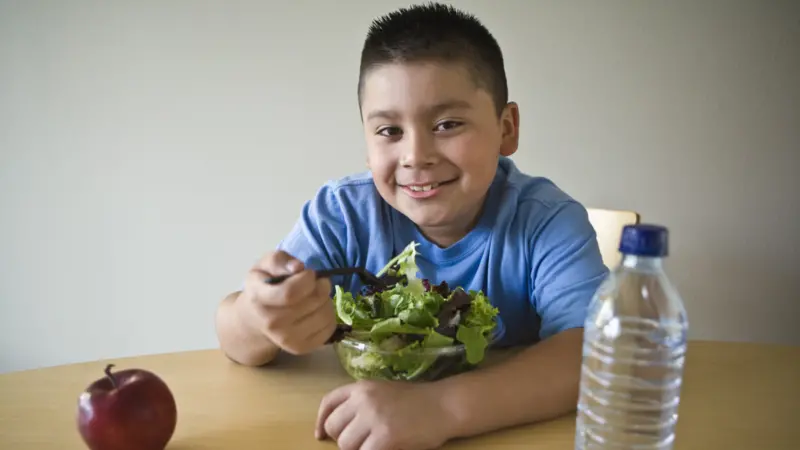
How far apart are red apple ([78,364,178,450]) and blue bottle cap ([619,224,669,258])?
47 cm

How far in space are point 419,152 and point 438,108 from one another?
0.23 ft

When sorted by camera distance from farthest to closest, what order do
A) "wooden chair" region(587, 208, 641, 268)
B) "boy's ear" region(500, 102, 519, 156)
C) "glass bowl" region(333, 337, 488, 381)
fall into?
"wooden chair" region(587, 208, 641, 268)
"boy's ear" region(500, 102, 519, 156)
"glass bowl" region(333, 337, 488, 381)

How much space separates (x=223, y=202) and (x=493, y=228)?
106 centimetres

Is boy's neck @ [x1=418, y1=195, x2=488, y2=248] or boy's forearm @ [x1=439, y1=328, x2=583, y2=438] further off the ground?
boy's neck @ [x1=418, y1=195, x2=488, y2=248]

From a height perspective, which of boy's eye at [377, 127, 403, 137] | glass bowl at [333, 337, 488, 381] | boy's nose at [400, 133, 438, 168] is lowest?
glass bowl at [333, 337, 488, 381]

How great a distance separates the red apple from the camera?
1.91 ft

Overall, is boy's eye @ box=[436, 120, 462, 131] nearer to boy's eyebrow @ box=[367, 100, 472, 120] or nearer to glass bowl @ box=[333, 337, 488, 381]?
boy's eyebrow @ box=[367, 100, 472, 120]

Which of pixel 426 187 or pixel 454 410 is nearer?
pixel 454 410

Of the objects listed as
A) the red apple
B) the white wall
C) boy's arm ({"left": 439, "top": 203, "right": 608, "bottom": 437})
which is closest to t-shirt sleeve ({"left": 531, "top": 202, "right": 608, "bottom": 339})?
boy's arm ({"left": 439, "top": 203, "right": 608, "bottom": 437})

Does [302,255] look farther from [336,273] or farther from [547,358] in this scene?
[547,358]

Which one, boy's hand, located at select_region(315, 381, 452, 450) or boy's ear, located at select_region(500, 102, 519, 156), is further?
boy's ear, located at select_region(500, 102, 519, 156)

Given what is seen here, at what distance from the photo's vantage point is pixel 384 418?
24.0 inches

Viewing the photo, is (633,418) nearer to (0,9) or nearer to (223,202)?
(223,202)

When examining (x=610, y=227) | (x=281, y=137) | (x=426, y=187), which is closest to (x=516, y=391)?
(x=426, y=187)
